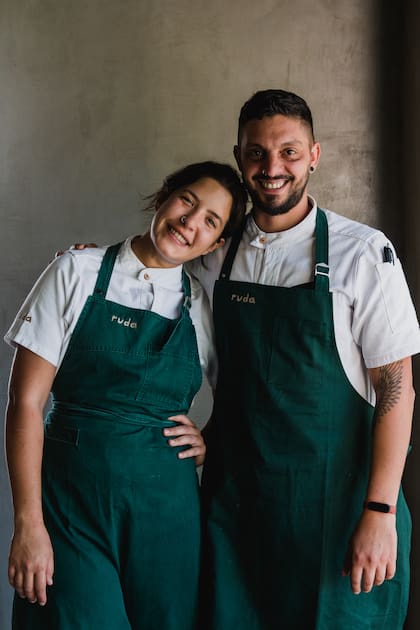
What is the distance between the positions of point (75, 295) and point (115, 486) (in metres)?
0.49

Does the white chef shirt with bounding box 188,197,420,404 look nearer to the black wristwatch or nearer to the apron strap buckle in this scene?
the apron strap buckle

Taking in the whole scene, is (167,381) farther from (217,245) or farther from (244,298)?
(217,245)

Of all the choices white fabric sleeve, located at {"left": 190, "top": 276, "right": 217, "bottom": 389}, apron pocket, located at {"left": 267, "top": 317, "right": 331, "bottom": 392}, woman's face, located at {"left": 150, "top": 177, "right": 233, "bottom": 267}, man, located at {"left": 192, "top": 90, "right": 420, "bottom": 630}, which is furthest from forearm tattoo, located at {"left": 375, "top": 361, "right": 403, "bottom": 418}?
woman's face, located at {"left": 150, "top": 177, "right": 233, "bottom": 267}

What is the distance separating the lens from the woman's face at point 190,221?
1823mm

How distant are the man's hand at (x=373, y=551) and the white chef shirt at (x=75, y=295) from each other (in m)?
A: 0.64

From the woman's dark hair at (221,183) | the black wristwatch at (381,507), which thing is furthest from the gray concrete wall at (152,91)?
the black wristwatch at (381,507)

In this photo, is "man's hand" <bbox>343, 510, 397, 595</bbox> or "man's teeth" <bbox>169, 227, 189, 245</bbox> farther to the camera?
"man's teeth" <bbox>169, 227, 189, 245</bbox>

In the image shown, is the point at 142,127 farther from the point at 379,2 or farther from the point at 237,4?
the point at 379,2

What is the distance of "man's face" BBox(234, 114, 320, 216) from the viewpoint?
1.83 m

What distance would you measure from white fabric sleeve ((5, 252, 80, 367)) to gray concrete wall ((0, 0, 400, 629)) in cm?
84

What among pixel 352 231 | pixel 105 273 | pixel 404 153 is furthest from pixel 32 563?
pixel 404 153

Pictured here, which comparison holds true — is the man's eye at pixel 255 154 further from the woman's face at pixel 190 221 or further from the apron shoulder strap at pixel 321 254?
the apron shoulder strap at pixel 321 254

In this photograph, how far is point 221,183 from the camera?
1902mm

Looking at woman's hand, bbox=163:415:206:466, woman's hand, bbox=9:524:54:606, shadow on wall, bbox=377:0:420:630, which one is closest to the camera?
woman's hand, bbox=9:524:54:606
